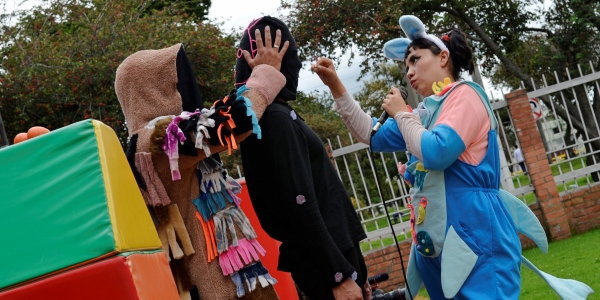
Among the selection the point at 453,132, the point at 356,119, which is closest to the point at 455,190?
the point at 453,132

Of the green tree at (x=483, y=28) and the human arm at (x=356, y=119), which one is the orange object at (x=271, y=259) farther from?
the green tree at (x=483, y=28)

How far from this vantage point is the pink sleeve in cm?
→ 264

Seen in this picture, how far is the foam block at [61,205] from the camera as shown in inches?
75.8

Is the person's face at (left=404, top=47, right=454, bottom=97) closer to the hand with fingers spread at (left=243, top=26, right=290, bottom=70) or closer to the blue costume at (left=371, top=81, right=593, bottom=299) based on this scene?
the blue costume at (left=371, top=81, right=593, bottom=299)

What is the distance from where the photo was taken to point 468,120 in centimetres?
266

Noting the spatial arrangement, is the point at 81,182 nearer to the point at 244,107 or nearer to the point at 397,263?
the point at 244,107

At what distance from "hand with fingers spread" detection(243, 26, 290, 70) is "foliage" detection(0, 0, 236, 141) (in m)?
7.31

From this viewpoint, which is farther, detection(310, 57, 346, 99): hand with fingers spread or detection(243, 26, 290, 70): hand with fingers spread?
detection(310, 57, 346, 99): hand with fingers spread

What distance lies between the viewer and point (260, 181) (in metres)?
2.84

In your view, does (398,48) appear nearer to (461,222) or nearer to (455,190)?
(455,190)

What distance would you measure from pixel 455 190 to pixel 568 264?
475 centimetres

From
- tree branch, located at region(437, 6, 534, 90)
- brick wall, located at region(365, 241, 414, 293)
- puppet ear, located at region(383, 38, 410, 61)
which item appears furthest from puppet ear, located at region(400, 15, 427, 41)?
tree branch, located at region(437, 6, 534, 90)

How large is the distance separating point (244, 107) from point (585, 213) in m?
7.39

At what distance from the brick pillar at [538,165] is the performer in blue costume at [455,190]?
19.8 ft
